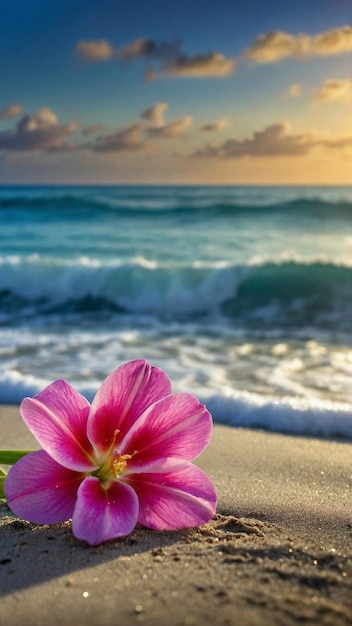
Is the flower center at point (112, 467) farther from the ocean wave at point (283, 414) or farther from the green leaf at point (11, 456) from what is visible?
the ocean wave at point (283, 414)

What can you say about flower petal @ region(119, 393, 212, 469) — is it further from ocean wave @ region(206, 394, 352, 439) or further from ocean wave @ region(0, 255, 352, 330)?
ocean wave @ region(0, 255, 352, 330)

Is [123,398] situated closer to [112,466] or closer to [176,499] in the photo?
[112,466]

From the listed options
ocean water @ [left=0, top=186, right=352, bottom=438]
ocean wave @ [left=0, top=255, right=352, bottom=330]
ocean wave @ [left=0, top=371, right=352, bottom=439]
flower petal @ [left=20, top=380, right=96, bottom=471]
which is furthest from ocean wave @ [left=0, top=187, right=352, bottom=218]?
flower petal @ [left=20, top=380, right=96, bottom=471]

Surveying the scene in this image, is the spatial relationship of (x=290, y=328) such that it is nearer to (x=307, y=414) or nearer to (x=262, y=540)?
(x=307, y=414)

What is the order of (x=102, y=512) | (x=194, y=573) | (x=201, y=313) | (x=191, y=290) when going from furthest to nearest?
(x=191, y=290), (x=201, y=313), (x=102, y=512), (x=194, y=573)

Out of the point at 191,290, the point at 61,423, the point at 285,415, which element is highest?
the point at 61,423

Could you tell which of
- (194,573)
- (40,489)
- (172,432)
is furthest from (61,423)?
(194,573)
